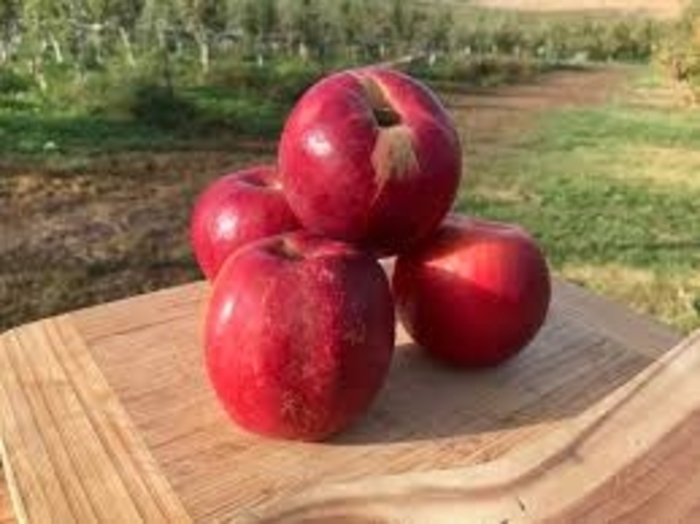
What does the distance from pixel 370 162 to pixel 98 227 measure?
452cm

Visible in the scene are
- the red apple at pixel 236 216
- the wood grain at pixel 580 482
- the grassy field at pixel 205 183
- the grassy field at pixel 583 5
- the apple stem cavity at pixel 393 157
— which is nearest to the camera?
the wood grain at pixel 580 482

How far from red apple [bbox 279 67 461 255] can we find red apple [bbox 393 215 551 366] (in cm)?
4

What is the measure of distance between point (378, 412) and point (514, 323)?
0.17 meters

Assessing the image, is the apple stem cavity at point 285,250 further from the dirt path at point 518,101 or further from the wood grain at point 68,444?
the dirt path at point 518,101

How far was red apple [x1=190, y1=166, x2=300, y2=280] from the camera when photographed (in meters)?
1.17

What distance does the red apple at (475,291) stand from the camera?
1.10 m

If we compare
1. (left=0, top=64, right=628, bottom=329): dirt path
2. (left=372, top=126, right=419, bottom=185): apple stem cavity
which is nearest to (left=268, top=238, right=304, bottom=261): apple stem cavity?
(left=372, top=126, right=419, bottom=185): apple stem cavity

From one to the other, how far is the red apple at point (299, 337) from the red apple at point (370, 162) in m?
0.06

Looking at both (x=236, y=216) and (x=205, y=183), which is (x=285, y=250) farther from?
(x=205, y=183)

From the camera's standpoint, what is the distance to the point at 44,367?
119cm

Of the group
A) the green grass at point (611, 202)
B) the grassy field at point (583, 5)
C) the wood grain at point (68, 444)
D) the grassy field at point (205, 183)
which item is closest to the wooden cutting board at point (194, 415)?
the wood grain at point (68, 444)

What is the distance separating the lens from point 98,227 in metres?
5.38

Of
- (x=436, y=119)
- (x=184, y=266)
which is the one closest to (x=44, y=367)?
(x=436, y=119)

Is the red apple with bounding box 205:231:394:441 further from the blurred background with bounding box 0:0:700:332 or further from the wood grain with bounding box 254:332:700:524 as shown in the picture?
the blurred background with bounding box 0:0:700:332
